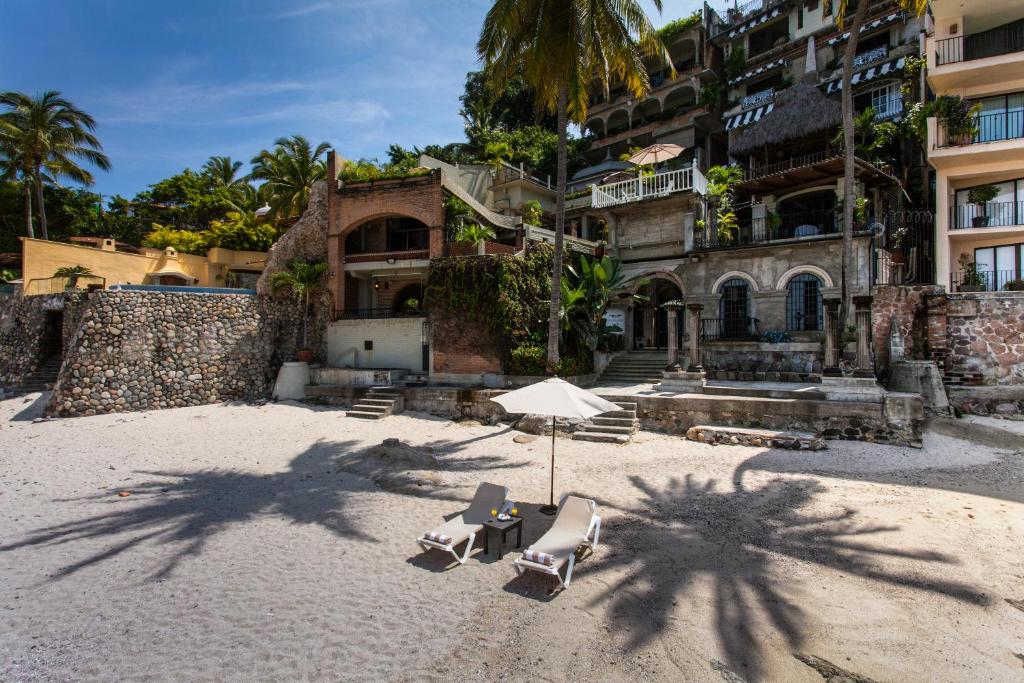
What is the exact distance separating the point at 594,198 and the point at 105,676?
21960mm

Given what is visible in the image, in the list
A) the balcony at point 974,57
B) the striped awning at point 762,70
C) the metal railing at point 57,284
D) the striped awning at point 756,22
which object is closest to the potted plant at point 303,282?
the metal railing at point 57,284

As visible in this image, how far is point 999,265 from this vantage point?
Answer: 18.2m

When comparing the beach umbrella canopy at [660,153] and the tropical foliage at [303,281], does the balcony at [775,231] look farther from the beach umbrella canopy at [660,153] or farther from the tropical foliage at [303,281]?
the tropical foliage at [303,281]

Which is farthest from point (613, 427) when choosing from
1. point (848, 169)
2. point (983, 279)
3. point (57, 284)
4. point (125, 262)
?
point (125, 262)

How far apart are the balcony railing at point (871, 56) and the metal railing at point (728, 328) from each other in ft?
57.1

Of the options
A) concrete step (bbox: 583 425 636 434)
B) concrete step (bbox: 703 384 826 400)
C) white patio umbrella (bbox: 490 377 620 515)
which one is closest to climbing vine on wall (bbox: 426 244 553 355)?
concrete step (bbox: 583 425 636 434)

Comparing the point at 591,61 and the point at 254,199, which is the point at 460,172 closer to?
the point at 591,61

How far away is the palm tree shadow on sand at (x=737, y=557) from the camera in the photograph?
195 inches

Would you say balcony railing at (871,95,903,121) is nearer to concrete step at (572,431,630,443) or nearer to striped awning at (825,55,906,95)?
striped awning at (825,55,906,95)

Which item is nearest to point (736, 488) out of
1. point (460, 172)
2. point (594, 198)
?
point (594, 198)

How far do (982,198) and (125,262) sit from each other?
124ft

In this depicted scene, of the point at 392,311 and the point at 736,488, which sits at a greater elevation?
the point at 392,311

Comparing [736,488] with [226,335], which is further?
[226,335]

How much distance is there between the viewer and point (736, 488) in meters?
9.09
